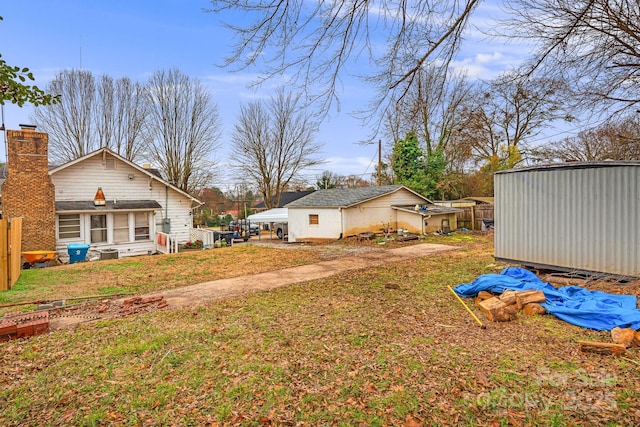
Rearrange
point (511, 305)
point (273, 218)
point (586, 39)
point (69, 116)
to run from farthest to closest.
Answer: point (69, 116)
point (273, 218)
point (511, 305)
point (586, 39)

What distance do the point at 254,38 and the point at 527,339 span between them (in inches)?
196

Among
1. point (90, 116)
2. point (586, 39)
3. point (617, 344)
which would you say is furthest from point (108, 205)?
point (617, 344)

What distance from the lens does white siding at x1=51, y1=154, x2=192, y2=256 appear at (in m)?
14.0

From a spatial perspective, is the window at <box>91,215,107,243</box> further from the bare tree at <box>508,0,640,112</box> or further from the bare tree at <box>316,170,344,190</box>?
the bare tree at <box>316,170,344,190</box>

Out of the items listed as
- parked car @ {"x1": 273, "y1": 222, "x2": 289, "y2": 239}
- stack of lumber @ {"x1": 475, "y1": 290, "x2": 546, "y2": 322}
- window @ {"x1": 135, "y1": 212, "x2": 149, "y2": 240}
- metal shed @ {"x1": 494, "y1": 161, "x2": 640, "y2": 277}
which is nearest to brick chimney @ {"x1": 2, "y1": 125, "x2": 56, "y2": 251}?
window @ {"x1": 135, "y1": 212, "x2": 149, "y2": 240}

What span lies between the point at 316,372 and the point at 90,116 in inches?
1075

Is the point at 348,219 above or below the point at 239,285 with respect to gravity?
above

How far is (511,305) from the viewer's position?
5492 mm

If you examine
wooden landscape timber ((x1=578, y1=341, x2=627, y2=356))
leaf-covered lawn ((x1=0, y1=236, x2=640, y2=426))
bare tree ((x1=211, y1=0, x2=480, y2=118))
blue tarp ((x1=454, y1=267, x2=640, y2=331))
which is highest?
bare tree ((x1=211, y1=0, x2=480, y2=118))

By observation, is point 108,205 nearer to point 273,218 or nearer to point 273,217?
point 273,218

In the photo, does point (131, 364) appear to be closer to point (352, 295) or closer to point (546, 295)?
→ point (352, 295)

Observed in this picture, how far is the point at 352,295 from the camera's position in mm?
6934

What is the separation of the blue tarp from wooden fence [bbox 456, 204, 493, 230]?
616 inches

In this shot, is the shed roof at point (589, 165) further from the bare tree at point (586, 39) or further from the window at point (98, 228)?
the window at point (98, 228)
